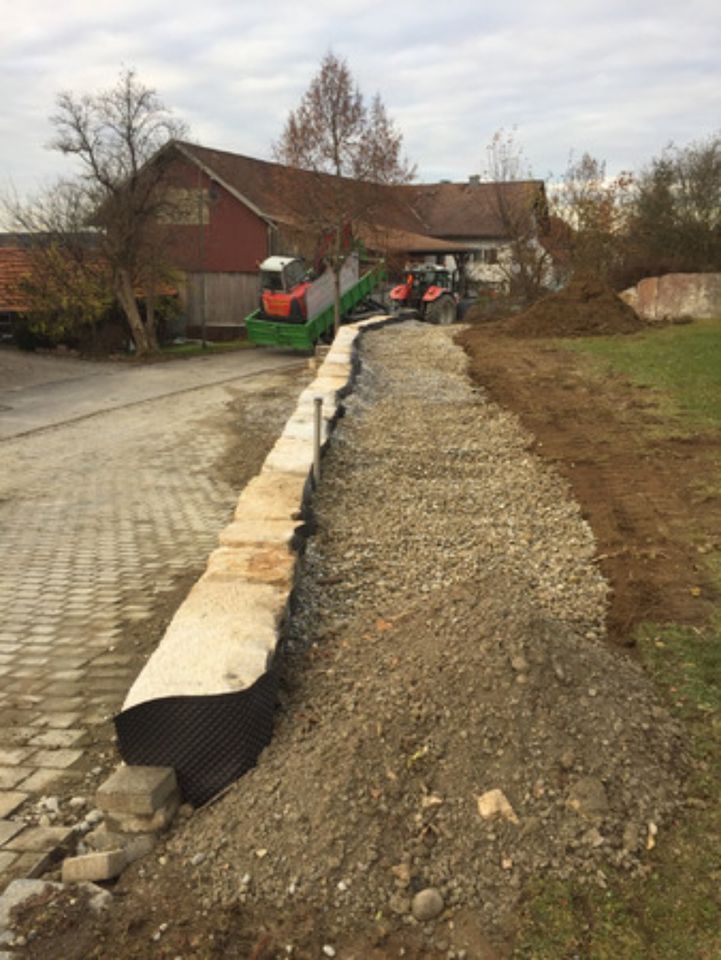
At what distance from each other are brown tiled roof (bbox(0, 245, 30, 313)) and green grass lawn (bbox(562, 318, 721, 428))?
19.4m

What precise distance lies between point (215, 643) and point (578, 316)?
1686 centimetres

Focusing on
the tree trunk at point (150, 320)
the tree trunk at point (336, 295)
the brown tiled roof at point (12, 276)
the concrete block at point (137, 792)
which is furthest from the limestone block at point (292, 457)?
the brown tiled roof at point (12, 276)

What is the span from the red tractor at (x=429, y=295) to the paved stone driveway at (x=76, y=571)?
1463cm

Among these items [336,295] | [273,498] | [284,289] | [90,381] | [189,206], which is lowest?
[90,381]

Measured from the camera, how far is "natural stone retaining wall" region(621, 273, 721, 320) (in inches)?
797

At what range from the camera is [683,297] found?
2072 centimetres

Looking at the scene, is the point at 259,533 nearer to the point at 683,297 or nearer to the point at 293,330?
the point at 683,297

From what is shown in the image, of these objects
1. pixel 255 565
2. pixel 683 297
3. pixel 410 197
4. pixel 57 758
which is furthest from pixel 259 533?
pixel 410 197

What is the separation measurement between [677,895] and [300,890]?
3.88 feet

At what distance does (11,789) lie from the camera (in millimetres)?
3525

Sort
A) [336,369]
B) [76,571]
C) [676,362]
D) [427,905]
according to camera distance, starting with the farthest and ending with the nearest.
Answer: [676,362] → [336,369] → [76,571] → [427,905]

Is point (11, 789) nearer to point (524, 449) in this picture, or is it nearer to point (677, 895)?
point (677, 895)

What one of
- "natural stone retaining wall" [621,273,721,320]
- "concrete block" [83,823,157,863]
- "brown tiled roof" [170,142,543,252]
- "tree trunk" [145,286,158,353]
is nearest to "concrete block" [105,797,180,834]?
"concrete block" [83,823,157,863]

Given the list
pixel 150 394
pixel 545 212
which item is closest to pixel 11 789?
pixel 150 394
